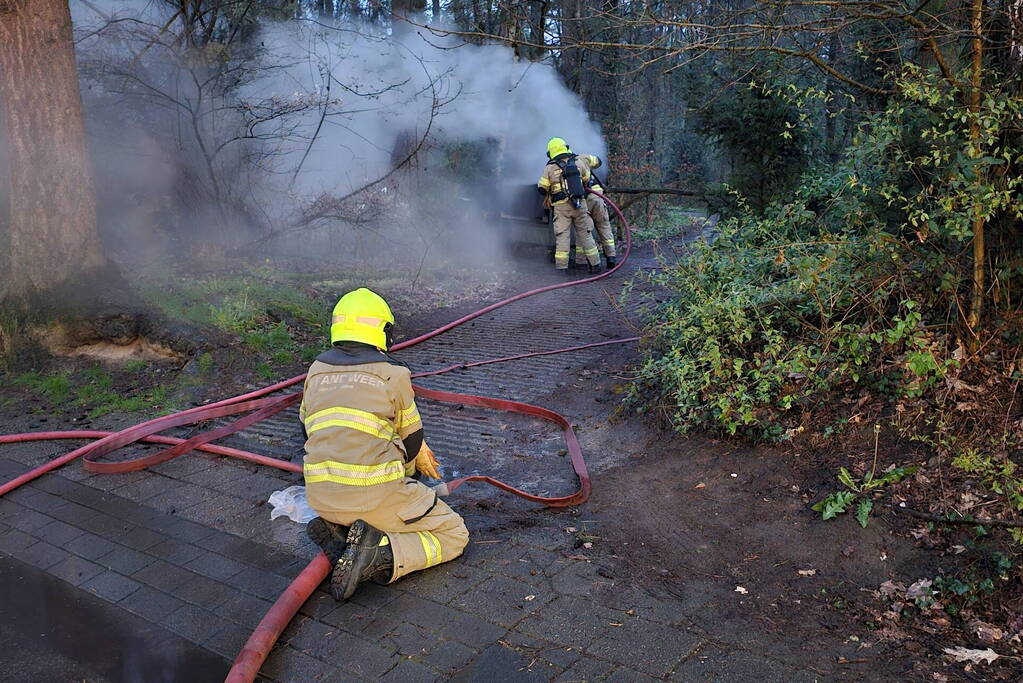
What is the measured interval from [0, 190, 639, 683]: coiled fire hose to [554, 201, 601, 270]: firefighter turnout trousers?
189 inches

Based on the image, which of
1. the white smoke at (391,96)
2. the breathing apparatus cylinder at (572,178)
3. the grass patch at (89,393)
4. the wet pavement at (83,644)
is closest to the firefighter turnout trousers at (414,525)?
the wet pavement at (83,644)

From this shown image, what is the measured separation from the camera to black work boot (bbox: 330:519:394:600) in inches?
140

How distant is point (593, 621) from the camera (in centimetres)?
339

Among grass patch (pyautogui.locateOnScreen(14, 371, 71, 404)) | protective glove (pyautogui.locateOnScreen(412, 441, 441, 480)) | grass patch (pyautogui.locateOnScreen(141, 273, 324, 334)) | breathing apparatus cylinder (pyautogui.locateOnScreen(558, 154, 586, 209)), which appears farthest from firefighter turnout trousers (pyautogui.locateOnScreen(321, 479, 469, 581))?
breathing apparatus cylinder (pyautogui.locateOnScreen(558, 154, 586, 209))

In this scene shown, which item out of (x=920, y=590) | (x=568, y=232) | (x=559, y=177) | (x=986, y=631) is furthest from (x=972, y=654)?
(x=568, y=232)

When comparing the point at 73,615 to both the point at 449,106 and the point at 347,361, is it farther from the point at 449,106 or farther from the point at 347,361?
the point at 449,106

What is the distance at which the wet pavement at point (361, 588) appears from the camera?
3.16 metres

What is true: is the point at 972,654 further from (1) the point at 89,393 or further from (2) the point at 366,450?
(1) the point at 89,393

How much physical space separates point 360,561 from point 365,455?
1.50 ft

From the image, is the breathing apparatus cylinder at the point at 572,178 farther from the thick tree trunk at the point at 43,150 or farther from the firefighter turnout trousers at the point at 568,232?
the thick tree trunk at the point at 43,150

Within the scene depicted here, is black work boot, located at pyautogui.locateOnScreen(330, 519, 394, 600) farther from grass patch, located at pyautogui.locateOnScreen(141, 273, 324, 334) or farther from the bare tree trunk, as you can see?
grass patch, located at pyautogui.locateOnScreen(141, 273, 324, 334)

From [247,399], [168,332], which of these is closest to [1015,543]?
[247,399]

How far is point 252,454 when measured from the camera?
528 centimetres

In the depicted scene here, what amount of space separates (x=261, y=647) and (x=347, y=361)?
1.26m
